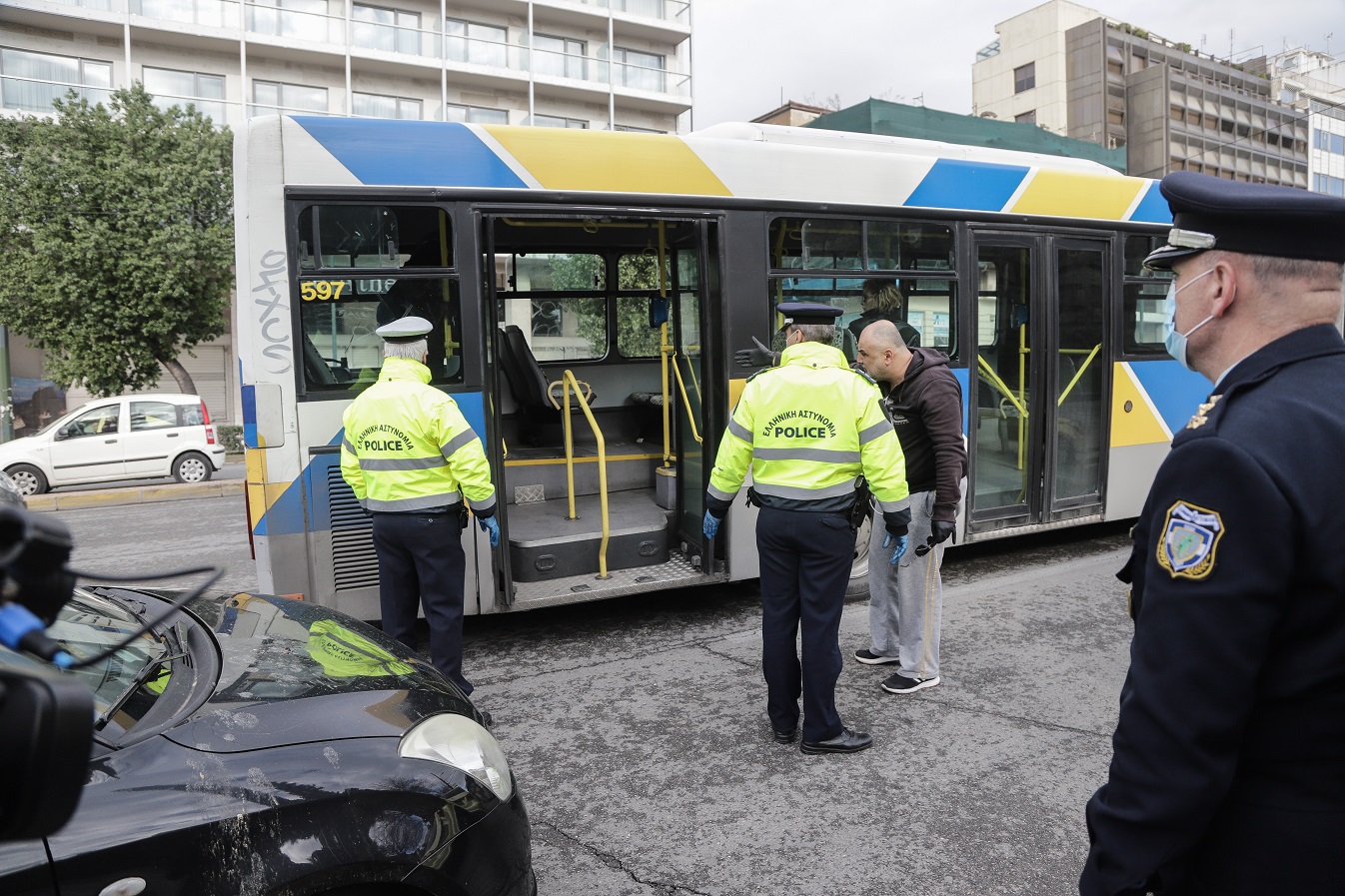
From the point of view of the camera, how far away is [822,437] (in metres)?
3.86

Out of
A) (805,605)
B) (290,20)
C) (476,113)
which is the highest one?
(290,20)

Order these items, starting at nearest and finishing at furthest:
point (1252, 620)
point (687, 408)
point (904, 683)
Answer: point (1252, 620), point (904, 683), point (687, 408)

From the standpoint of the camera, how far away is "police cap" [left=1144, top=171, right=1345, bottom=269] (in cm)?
139

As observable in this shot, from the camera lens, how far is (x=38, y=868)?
162 cm

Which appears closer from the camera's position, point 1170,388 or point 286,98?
point 1170,388

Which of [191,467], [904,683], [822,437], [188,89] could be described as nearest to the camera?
[822,437]

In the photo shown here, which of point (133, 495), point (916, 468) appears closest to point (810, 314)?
point (916, 468)

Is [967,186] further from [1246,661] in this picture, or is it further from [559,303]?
[1246,661]

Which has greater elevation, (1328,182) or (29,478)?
(1328,182)

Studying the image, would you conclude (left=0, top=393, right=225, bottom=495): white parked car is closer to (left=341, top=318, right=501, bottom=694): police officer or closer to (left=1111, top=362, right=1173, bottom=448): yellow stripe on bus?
(left=341, top=318, right=501, bottom=694): police officer

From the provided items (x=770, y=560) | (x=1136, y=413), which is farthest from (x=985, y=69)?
(x=770, y=560)

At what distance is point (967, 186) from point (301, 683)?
5834 millimetres

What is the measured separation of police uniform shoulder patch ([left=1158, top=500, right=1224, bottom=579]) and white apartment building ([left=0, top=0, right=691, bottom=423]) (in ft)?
96.5

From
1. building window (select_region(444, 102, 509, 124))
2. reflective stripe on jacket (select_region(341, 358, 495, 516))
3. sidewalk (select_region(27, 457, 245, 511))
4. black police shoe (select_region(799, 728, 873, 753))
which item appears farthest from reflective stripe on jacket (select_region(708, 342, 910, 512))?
building window (select_region(444, 102, 509, 124))
